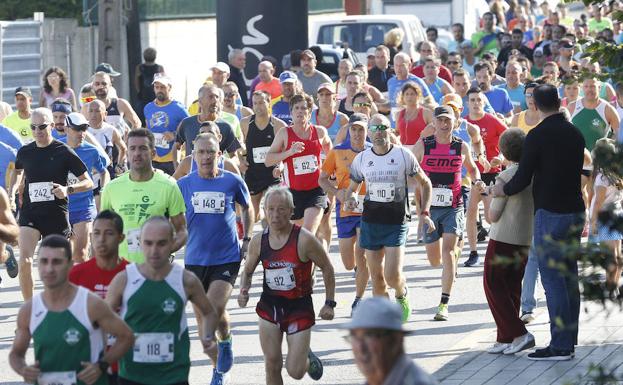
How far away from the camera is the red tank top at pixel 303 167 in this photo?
14266mm

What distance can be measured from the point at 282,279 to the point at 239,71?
13787mm

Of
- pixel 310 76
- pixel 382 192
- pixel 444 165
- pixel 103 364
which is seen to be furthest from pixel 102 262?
pixel 310 76

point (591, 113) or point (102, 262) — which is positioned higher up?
point (591, 113)

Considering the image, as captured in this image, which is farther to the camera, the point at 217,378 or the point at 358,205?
the point at 358,205

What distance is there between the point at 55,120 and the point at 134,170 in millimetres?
4909

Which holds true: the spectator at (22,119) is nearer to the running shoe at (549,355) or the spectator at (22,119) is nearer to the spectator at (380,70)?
the spectator at (380,70)

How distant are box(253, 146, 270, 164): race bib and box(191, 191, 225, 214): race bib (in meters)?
5.56

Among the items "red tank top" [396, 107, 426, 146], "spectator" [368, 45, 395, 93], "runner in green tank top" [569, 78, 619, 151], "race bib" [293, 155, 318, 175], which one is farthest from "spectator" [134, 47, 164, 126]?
"race bib" [293, 155, 318, 175]

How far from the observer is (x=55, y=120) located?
14922mm

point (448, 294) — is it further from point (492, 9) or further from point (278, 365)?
point (492, 9)

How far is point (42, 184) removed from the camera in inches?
487

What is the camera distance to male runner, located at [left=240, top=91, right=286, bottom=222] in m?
16.1

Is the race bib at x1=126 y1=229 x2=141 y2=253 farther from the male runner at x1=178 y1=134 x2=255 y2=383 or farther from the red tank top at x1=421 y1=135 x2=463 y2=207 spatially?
the red tank top at x1=421 y1=135 x2=463 y2=207

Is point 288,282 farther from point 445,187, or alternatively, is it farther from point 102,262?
point 445,187
